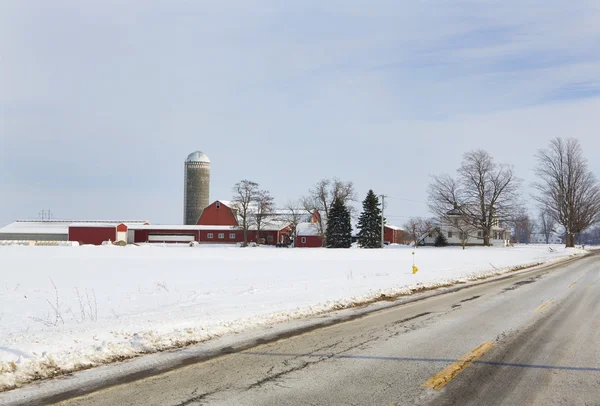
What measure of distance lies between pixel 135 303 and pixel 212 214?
85439 millimetres

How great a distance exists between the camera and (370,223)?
7481 centimetres

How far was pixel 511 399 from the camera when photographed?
5902 millimetres

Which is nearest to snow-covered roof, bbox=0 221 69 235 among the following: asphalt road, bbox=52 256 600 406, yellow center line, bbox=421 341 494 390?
asphalt road, bbox=52 256 600 406

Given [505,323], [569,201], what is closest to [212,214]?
[569,201]

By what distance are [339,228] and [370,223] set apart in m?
5.02

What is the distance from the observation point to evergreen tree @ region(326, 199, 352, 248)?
76875mm

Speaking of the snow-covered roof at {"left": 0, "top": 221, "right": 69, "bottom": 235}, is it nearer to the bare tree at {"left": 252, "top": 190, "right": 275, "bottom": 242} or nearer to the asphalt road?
the bare tree at {"left": 252, "top": 190, "right": 275, "bottom": 242}

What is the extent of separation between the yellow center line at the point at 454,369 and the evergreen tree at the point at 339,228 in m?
68.1

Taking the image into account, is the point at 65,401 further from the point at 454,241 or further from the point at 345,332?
the point at 454,241

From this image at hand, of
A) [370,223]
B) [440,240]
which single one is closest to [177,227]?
[370,223]

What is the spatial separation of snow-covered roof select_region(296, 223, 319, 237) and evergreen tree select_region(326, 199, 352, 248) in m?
13.0

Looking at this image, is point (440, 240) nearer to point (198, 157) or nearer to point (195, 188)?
point (195, 188)

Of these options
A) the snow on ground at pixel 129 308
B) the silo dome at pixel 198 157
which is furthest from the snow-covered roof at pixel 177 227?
the snow on ground at pixel 129 308

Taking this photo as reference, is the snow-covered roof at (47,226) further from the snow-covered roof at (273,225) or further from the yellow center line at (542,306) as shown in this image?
the yellow center line at (542,306)
